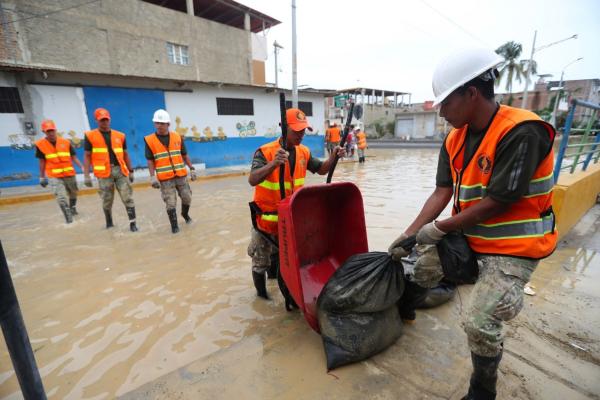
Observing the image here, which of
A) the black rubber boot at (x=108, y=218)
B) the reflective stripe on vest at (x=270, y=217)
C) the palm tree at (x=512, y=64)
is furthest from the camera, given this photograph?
the palm tree at (x=512, y=64)

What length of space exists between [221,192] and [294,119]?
19.3ft

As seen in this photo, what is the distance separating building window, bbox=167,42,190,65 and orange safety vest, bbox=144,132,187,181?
13749 mm

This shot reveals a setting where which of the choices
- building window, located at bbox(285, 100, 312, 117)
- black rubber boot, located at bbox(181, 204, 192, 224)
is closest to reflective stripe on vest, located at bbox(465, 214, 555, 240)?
black rubber boot, located at bbox(181, 204, 192, 224)

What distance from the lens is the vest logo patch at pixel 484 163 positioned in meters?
1.45

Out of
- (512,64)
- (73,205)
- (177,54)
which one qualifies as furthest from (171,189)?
(512,64)

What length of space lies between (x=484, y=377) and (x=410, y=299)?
25.0 inches

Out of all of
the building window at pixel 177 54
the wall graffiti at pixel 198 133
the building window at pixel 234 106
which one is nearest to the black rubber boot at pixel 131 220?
the wall graffiti at pixel 198 133

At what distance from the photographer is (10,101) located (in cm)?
830

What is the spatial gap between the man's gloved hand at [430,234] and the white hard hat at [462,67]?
2.08ft

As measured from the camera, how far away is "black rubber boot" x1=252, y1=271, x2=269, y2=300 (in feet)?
9.03

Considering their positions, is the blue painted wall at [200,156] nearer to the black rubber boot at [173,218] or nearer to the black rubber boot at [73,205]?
the black rubber boot at [73,205]

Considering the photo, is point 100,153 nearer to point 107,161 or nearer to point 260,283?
point 107,161

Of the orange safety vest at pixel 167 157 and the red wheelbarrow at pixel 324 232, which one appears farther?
the orange safety vest at pixel 167 157

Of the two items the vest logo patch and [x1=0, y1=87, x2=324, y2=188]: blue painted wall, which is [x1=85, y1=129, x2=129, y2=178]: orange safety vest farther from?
[x1=0, y1=87, x2=324, y2=188]: blue painted wall
